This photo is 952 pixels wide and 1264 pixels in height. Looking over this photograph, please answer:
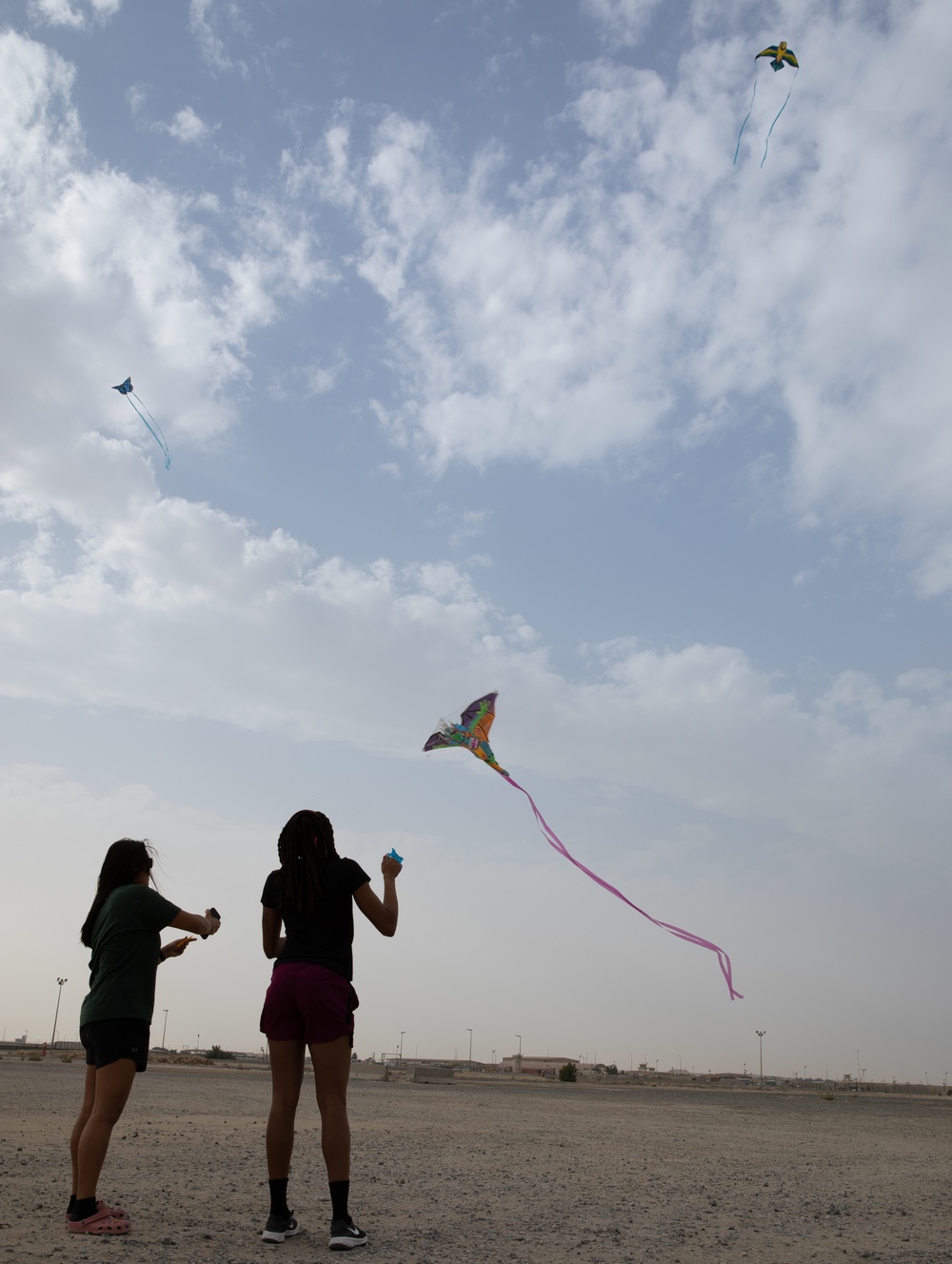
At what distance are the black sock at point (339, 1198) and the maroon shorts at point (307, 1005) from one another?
0.57 m

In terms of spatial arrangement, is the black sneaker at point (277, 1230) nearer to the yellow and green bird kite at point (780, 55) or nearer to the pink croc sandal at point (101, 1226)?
the pink croc sandal at point (101, 1226)

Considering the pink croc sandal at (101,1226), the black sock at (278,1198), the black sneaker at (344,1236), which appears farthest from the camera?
the black sock at (278,1198)

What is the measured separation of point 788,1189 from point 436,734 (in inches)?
222

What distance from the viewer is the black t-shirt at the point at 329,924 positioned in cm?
434

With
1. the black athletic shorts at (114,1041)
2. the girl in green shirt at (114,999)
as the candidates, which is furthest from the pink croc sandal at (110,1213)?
the black athletic shorts at (114,1041)

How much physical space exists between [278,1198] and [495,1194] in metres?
2.01

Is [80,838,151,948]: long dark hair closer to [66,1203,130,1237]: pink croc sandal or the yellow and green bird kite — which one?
[66,1203,130,1237]: pink croc sandal

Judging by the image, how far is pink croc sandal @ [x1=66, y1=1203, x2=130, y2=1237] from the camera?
156 inches

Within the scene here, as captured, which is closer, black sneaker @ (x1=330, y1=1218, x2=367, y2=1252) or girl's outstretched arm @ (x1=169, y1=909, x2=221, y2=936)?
black sneaker @ (x1=330, y1=1218, x2=367, y2=1252)

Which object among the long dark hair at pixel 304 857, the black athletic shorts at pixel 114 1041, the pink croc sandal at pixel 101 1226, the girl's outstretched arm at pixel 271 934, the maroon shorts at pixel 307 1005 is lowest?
the pink croc sandal at pixel 101 1226

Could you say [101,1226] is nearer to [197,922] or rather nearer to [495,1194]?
[197,922]

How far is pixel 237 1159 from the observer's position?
673 cm

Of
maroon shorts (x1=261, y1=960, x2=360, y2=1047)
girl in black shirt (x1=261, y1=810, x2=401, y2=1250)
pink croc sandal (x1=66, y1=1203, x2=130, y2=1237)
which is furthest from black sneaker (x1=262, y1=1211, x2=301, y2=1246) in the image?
maroon shorts (x1=261, y1=960, x2=360, y2=1047)

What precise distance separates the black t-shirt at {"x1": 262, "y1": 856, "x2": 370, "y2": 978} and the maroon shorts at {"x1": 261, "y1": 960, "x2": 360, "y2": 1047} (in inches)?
2.0
